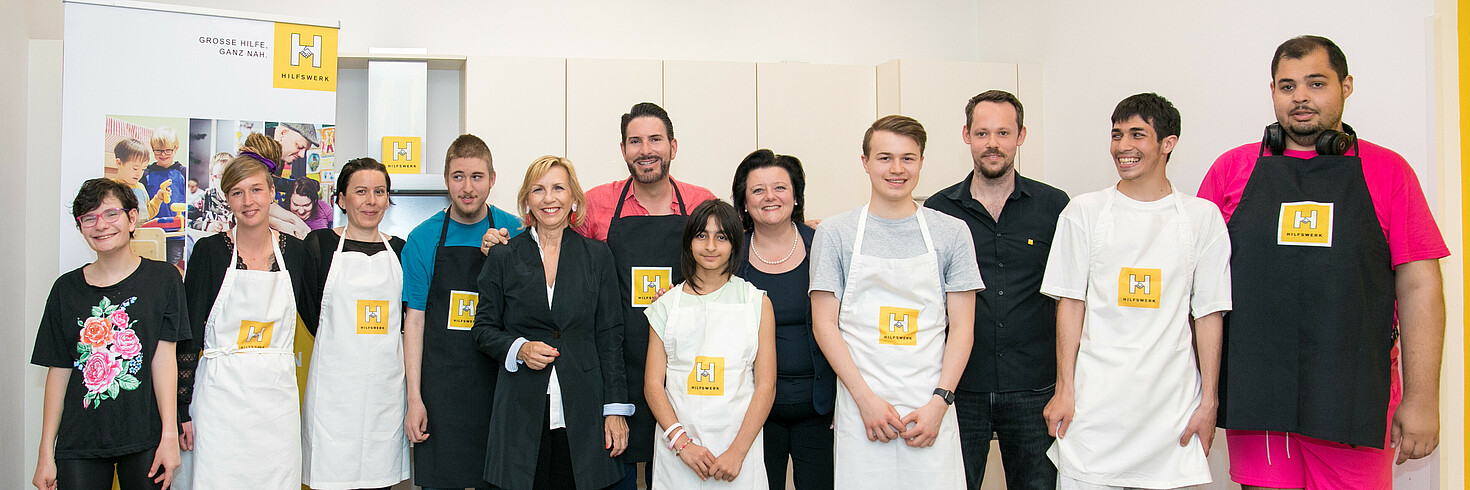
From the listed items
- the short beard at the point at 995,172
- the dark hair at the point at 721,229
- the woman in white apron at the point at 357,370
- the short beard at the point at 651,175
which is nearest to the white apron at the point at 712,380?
the dark hair at the point at 721,229

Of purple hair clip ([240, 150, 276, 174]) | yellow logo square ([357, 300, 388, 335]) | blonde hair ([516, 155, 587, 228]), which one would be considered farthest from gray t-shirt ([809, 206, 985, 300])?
purple hair clip ([240, 150, 276, 174])

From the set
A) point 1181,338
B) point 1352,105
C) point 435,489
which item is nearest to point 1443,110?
point 1181,338

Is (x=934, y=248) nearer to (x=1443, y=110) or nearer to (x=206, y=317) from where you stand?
(x=1443, y=110)

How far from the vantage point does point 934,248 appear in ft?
7.74

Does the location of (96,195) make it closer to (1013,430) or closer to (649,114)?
(649,114)

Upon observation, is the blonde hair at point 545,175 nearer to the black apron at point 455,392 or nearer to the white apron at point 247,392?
the black apron at point 455,392

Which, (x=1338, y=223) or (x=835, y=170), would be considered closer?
(x=1338, y=223)

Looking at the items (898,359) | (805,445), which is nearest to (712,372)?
(805,445)

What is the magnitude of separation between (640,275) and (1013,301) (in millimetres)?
1112

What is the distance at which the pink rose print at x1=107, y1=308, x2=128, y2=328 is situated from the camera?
247cm

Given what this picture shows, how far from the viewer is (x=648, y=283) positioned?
265cm

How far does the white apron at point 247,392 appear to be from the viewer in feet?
8.25

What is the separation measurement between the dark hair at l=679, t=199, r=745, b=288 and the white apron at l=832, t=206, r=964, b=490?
33cm

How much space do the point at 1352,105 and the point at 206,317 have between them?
3552 millimetres
